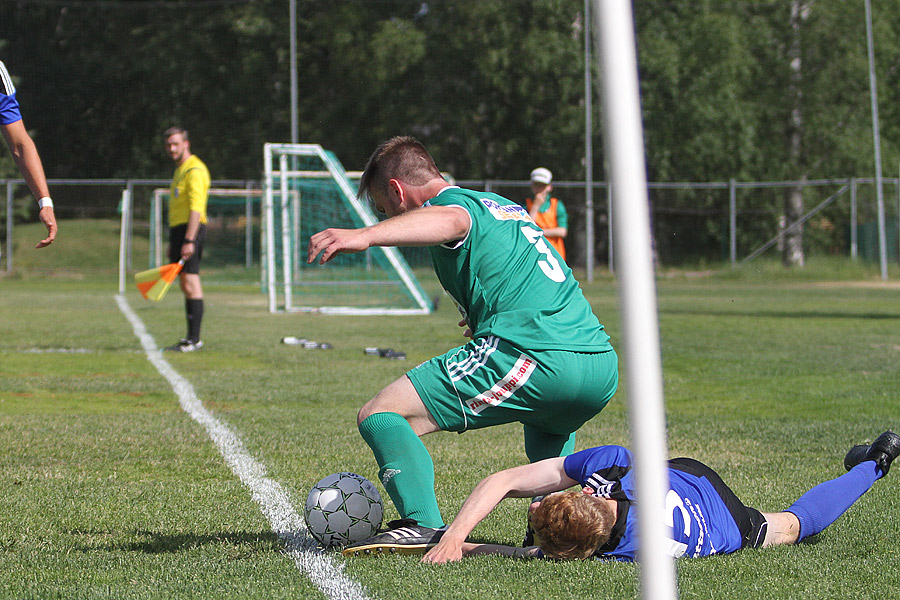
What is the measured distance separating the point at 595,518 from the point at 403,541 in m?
0.67

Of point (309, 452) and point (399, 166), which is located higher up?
point (399, 166)

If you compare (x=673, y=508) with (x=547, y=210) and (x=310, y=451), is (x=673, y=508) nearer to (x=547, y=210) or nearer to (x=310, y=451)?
(x=310, y=451)

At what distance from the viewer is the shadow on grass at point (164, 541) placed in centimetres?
372

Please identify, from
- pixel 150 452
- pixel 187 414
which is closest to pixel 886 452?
pixel 150 452

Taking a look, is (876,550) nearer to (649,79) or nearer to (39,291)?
(39,291)

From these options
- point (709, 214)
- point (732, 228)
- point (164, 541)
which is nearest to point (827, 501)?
point (164, 541)

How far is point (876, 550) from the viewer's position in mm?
3777

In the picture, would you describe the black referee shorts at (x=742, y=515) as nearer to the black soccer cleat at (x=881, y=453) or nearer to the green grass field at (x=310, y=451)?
the green grass field at (x=310, y=451)

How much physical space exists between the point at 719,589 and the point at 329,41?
36.0 meters

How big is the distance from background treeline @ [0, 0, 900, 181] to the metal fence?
6.47 ft

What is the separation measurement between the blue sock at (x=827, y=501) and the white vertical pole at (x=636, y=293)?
2539 mm

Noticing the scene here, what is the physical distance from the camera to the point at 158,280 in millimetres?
10672

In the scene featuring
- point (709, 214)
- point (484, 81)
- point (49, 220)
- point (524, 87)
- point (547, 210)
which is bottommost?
point (49, 220)

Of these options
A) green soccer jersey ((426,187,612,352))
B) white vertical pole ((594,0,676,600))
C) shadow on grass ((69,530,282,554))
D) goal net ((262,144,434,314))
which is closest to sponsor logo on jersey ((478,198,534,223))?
green soccer jersey ((426,187,612,352))
